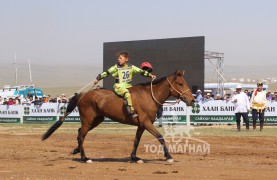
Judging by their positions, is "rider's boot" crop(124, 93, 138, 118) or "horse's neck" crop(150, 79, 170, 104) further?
"horse's neck" crop(150, 79, 170, 104)

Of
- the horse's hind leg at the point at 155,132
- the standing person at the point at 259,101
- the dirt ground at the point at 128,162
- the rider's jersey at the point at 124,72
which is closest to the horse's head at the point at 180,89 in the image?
the rider's jersey at the point at 124,72

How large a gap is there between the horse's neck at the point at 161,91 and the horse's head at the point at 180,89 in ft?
0.32

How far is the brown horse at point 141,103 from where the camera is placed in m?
12.4

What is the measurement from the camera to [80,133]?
13.1 metres

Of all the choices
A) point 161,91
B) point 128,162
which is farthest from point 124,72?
point 128,162

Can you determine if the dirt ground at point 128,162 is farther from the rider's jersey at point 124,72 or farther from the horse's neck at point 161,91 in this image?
the rider's jersey at point 124,72

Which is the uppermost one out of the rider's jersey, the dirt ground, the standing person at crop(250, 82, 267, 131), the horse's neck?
the rider's jersey

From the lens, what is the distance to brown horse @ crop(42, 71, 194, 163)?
12367 millimetres

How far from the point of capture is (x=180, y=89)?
12547 mm

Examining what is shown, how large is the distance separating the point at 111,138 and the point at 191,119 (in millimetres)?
9563

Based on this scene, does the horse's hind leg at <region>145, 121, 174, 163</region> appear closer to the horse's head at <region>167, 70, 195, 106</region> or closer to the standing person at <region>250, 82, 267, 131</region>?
the horse's head at <region>167, 70, 195, 106</region>

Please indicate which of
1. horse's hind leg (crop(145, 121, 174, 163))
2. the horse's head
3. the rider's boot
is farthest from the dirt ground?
the horse's head

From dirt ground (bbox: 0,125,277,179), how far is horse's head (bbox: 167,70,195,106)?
1.43 metres

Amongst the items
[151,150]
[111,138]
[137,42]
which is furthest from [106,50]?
[151,150]
